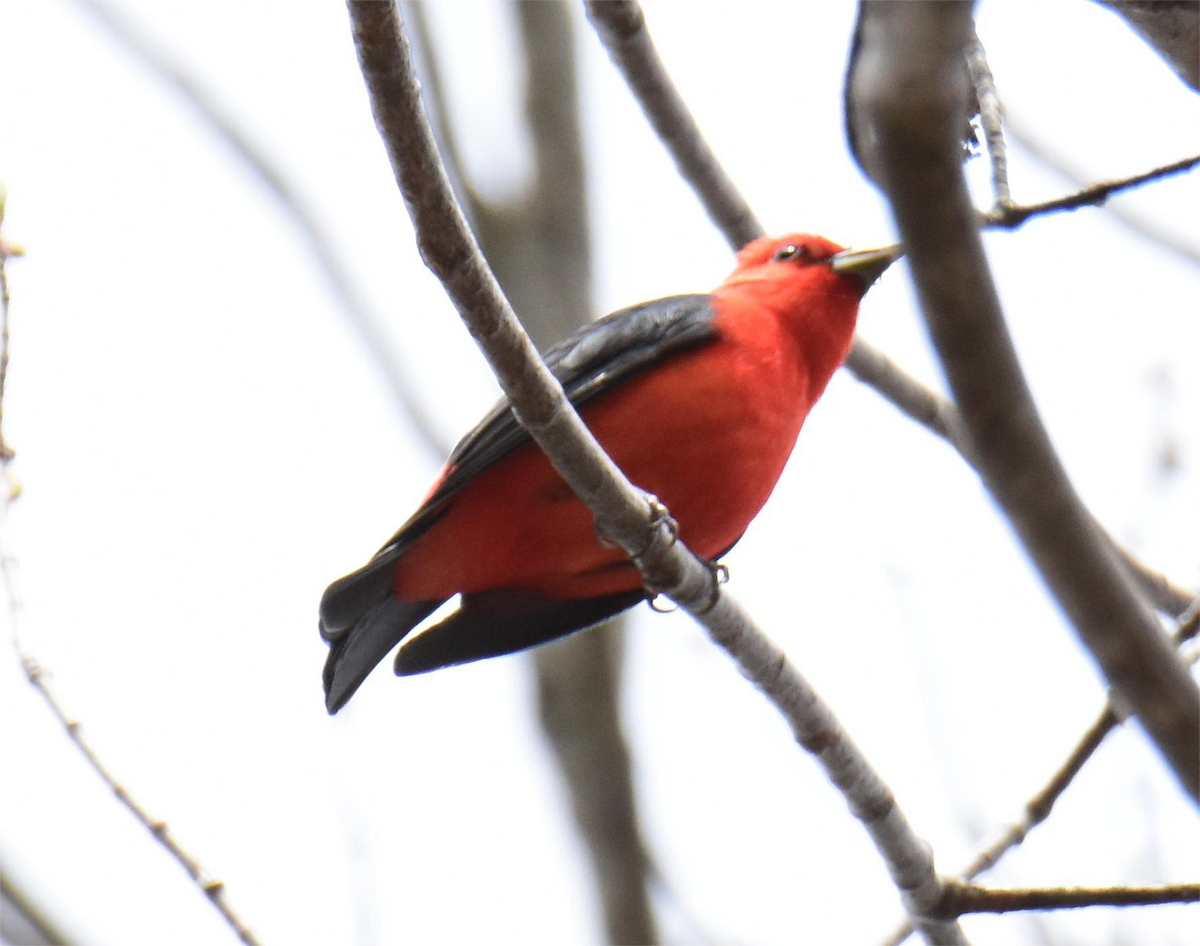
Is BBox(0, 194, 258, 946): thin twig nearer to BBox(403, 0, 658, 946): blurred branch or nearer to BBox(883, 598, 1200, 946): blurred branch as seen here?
BBox(883, 598, 1200, 946): blurred branch

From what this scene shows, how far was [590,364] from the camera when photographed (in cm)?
464

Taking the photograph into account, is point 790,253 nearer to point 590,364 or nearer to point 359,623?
point 590,364

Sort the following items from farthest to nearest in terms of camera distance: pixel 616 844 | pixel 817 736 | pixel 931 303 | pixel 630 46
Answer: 1. pixel 616 844
2. pixel 630 46
3. pixel 817 736
4. pixel 931 303

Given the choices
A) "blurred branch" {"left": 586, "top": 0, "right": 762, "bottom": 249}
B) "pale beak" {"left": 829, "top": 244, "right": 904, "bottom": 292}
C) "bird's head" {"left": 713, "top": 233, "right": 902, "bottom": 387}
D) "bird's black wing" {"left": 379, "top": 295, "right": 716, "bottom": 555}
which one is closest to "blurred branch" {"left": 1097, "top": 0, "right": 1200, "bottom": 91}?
"blurred branch" {"left": 586, "top": 0, "right": 762, "bottom": 249}

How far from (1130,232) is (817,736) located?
2636 mm

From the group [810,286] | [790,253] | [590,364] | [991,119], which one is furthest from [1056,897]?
[790,253]

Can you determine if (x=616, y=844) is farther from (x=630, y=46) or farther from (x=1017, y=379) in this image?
(x=1017, y=379)

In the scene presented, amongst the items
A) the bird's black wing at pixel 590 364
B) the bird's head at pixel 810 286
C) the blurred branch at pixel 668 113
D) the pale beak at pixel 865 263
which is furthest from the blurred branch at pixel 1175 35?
the pale beak at pixel 865 263

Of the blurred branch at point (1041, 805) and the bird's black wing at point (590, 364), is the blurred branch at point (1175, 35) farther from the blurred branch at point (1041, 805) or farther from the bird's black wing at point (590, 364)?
the bird's black wing at point (590, 364)

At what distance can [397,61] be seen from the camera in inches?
85.0

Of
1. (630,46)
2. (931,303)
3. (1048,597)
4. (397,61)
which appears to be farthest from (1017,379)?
(630,46)

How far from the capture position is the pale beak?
5.30 metres

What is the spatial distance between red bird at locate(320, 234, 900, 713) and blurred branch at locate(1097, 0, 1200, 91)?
2368mm

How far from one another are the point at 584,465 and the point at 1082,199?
1.16 meters
